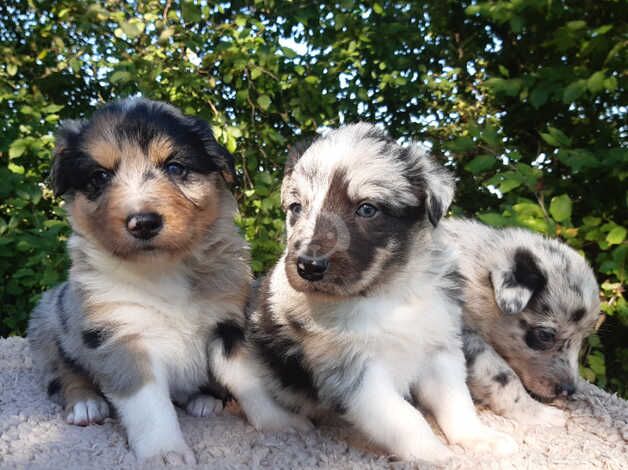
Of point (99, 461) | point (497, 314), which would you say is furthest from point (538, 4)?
point (99, 461)

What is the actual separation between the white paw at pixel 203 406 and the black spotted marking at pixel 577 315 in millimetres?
1939

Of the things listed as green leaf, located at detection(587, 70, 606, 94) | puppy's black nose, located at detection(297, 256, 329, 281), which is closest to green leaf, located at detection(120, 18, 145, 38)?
puppy's black nose, located at detection(297, 256, 329, 281)

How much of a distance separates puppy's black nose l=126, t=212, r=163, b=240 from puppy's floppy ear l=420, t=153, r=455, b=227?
1.24 meters

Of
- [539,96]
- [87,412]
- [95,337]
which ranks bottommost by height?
[87,412]

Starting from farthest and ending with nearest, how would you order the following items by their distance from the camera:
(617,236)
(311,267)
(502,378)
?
(617,236) < (502,378) < (311,267)

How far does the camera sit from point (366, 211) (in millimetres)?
2650

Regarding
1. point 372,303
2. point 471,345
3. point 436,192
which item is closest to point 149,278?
point 372,303

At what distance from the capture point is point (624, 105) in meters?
5.14

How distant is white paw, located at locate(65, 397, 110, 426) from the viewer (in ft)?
9.54

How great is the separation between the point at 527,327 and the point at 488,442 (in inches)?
32.9

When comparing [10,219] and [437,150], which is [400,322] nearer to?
[437,150]

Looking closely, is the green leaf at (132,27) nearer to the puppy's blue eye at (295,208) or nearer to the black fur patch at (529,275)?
the puppy's blue eye at (295,208)

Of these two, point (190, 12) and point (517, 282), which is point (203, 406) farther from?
point (190, 12)

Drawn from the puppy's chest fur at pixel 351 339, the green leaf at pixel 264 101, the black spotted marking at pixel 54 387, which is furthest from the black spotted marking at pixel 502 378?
the green leaf at pixel 264 101
